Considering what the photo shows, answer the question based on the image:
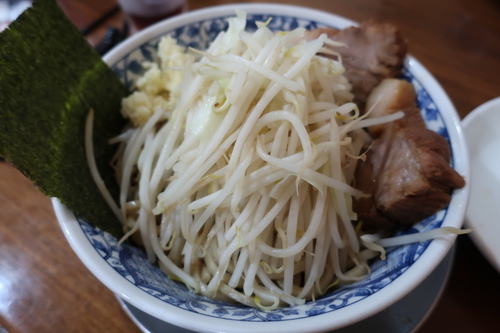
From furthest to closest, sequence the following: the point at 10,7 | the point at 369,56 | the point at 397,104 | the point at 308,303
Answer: the point at 10,7 < the point at 369,56 < the point at 397,104 < the point at 308,303

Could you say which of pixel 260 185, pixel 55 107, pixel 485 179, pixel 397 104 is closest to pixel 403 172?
pixel 397 104

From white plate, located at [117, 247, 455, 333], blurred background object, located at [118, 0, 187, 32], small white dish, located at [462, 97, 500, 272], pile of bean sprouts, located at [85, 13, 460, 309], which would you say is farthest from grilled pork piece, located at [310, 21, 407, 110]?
blurred background object, located at [118, 0, 187, 32]

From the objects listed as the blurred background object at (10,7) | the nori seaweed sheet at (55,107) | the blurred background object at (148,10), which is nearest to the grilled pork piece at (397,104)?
the nori seaweed sheet at (55,107)

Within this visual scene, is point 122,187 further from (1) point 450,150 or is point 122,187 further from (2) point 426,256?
(1) point 450,150

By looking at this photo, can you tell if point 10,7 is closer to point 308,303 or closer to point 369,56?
point 369,56

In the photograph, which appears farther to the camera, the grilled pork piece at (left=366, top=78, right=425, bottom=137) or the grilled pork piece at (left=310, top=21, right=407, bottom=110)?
the grilled pork piece at (left=310, top=21, right=407, bottom=110)

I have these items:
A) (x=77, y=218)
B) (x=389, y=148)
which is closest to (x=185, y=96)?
(x=77, y=218)

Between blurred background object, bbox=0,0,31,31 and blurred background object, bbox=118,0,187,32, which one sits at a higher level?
blurred background object, bbox=0,0,31,31

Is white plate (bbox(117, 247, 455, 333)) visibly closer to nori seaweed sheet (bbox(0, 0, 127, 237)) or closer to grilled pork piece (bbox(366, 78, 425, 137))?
nori seaweed sheet (bbox(0, 0, 127, 237))
